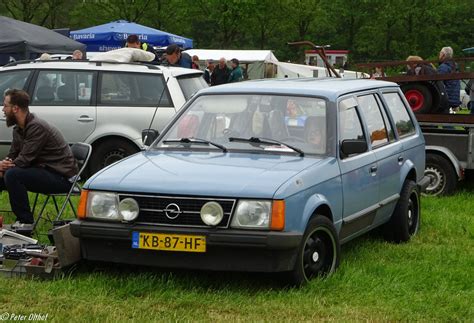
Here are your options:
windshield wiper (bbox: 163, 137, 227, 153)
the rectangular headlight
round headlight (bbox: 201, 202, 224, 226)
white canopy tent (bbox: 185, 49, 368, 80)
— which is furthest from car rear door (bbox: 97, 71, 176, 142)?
white canopy tent (bbox: 185, 49, 368, 80)

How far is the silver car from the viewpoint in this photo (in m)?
11.6

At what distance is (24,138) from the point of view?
8328mm

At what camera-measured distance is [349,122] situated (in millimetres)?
7500

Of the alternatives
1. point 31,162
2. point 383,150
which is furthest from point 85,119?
point 383,150

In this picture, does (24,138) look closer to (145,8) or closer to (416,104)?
(416,104)

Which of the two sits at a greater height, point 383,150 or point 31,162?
point 383,150

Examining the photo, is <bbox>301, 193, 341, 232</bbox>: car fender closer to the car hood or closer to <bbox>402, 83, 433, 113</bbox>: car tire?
the car hood

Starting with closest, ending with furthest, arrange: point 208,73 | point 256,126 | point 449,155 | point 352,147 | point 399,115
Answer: point 352,147 < point 256,126 < point 399,115 < point 449,155 < point 208,73

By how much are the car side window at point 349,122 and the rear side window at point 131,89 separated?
14.4 feet

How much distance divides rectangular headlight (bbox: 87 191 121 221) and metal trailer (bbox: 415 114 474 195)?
6194mm

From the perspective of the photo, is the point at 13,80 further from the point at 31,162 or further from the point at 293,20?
the point at 293,20

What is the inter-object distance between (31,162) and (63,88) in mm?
3747

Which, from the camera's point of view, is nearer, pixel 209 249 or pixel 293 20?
pixel 209 249

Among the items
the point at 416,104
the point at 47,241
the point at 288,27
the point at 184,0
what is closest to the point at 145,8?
the point at 184,0
